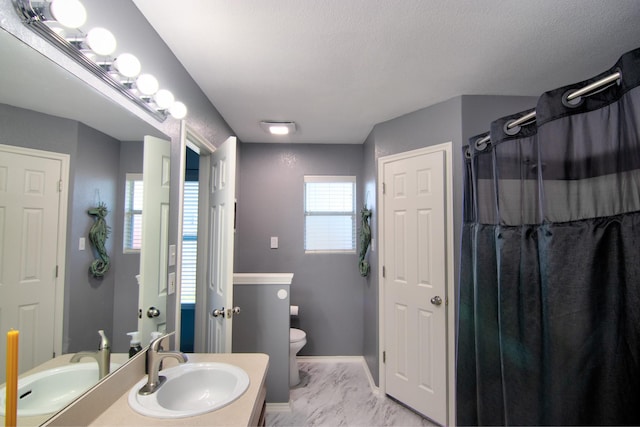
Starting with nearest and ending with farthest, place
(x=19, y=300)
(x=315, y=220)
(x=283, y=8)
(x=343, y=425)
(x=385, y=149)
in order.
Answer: (x=19, y=300) → (x=283, y=8) → (x=343, y=425) → (x=385, y=149) → (x=315, y=220)

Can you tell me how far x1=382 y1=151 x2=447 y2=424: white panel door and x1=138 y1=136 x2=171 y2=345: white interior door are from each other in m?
1.68

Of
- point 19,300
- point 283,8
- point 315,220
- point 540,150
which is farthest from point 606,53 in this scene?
point 19,300

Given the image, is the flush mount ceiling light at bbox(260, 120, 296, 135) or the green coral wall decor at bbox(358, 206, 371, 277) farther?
the green coral wall decor at bbox(358, 206, 371, 277)

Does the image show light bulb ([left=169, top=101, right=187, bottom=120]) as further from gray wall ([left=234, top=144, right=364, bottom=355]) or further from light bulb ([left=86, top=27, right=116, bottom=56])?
gray wall ([left=234, top=144, right=364, bottom=355])

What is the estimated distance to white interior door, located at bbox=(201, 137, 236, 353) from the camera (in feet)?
5.36

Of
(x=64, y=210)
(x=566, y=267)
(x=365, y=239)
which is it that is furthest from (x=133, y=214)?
(x=365, y=239)

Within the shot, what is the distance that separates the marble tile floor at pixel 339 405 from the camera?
6.70 ft

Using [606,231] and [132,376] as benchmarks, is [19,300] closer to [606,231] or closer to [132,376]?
[132,376]

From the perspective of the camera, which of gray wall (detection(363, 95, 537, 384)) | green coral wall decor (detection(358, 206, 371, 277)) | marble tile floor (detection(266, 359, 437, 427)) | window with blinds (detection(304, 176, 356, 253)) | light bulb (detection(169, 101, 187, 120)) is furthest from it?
window with blinds (detection(304, 176, 356, 253))

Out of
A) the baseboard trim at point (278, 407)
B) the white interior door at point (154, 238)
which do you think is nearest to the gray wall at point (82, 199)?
the white interior door at point (154, 238)

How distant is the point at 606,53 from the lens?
1456 millimetres

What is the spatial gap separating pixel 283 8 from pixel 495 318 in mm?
1685

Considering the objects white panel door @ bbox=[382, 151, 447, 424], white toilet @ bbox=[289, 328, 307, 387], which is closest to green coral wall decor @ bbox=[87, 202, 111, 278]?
white toilet @ bbox=[289, 328, 307, 387]

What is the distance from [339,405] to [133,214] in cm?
215
